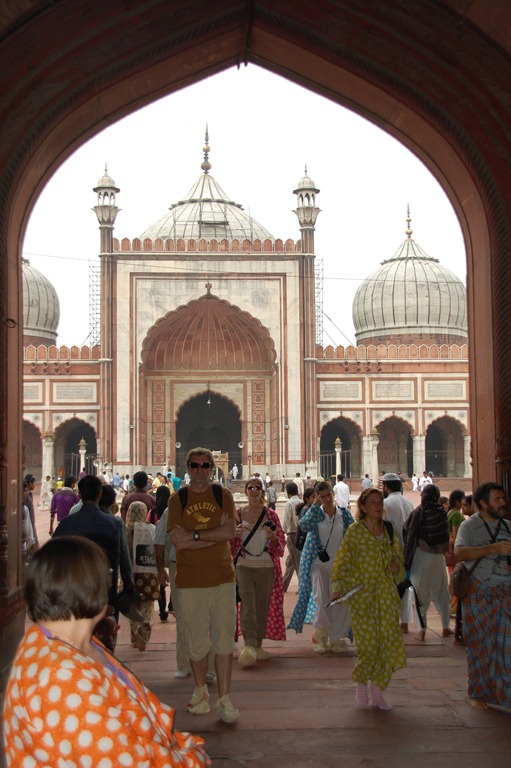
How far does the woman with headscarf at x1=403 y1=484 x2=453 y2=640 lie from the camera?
20.4 feet

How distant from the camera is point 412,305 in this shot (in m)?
31.6

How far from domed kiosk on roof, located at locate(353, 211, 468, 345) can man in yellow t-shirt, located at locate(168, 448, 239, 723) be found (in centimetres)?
2736

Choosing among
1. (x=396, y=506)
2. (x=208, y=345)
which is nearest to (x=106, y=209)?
(x=208, y=345)

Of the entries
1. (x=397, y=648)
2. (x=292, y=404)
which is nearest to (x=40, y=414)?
(x=292, y=404)

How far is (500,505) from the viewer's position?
4387 mm

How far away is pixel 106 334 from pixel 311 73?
786 inches

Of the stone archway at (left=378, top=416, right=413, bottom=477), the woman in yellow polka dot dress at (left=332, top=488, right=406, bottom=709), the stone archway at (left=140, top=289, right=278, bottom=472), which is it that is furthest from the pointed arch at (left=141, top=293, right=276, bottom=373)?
the woman in yellow polka dot dress at (left=332, top=488, right=406, bottom=709)

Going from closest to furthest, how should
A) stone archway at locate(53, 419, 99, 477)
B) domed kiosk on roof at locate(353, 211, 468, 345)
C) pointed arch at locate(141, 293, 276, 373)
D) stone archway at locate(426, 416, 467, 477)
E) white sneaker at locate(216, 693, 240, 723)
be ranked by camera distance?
1. white sneaker at locate(216, 693, 240, 723)
2. stone archway at locate(53, 419, 99, 477)
3. pointed arch at locate(141, 293, 276, 373)
4. stone archway at locate(426, 416, 467, 477)
5. domed kiosk on roof at locate(353, 211, 468, 345)

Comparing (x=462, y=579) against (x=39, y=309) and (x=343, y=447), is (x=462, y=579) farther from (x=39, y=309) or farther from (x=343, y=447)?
(x=39, y=309)

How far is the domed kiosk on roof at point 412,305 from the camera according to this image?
103ft

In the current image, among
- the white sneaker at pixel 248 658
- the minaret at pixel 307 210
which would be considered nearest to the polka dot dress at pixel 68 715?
the white sneaker at pixel 248 658

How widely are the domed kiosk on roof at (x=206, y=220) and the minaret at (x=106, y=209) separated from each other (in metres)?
2.75

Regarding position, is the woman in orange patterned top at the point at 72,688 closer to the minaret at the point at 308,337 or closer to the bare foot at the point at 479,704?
the bare foot at the point at 479,704

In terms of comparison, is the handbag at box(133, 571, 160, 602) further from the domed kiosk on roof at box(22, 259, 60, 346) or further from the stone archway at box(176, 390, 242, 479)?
the domed kiosk on roof at box(22, 259, 60, 346)
